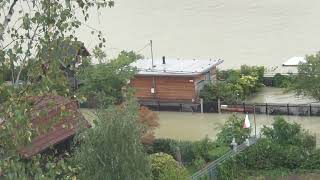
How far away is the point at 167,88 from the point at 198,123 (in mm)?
2469

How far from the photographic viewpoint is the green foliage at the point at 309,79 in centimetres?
2311

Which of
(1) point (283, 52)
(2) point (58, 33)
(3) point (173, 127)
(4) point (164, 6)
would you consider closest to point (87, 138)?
(2) point (58, 33)

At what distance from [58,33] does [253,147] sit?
10586 millimetres

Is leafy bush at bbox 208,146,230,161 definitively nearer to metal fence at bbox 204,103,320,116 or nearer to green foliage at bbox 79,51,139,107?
metal fence at bbox 204,103,320,116

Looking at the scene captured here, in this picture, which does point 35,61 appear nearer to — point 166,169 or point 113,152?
point 113,152

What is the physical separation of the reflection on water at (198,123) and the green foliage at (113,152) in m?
10.4

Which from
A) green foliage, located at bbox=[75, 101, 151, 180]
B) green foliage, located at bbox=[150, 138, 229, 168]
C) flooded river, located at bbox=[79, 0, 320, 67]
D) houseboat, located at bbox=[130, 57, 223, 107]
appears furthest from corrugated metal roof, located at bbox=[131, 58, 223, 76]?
green foliage, located at bbox=[75, 101, 151, 180]

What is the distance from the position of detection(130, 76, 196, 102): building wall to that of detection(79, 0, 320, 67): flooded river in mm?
5014

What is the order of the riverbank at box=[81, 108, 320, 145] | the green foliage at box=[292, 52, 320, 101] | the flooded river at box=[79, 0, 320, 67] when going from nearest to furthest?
the riverbank at box=[81, 108, 320, 145] < the green foliage at box=[292, 52, 320, 101] < the flooded river at box=[79, 0, 320, 67]

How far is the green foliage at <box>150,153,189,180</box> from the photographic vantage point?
14.5m

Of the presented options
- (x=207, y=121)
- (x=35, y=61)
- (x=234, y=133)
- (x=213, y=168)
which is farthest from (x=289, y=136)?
(x=35, y=61)

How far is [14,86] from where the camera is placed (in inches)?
289

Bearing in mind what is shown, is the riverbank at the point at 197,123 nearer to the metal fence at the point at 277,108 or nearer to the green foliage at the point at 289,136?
the metal fence at the point at 277,108

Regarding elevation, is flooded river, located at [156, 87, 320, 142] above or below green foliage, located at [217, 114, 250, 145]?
below
